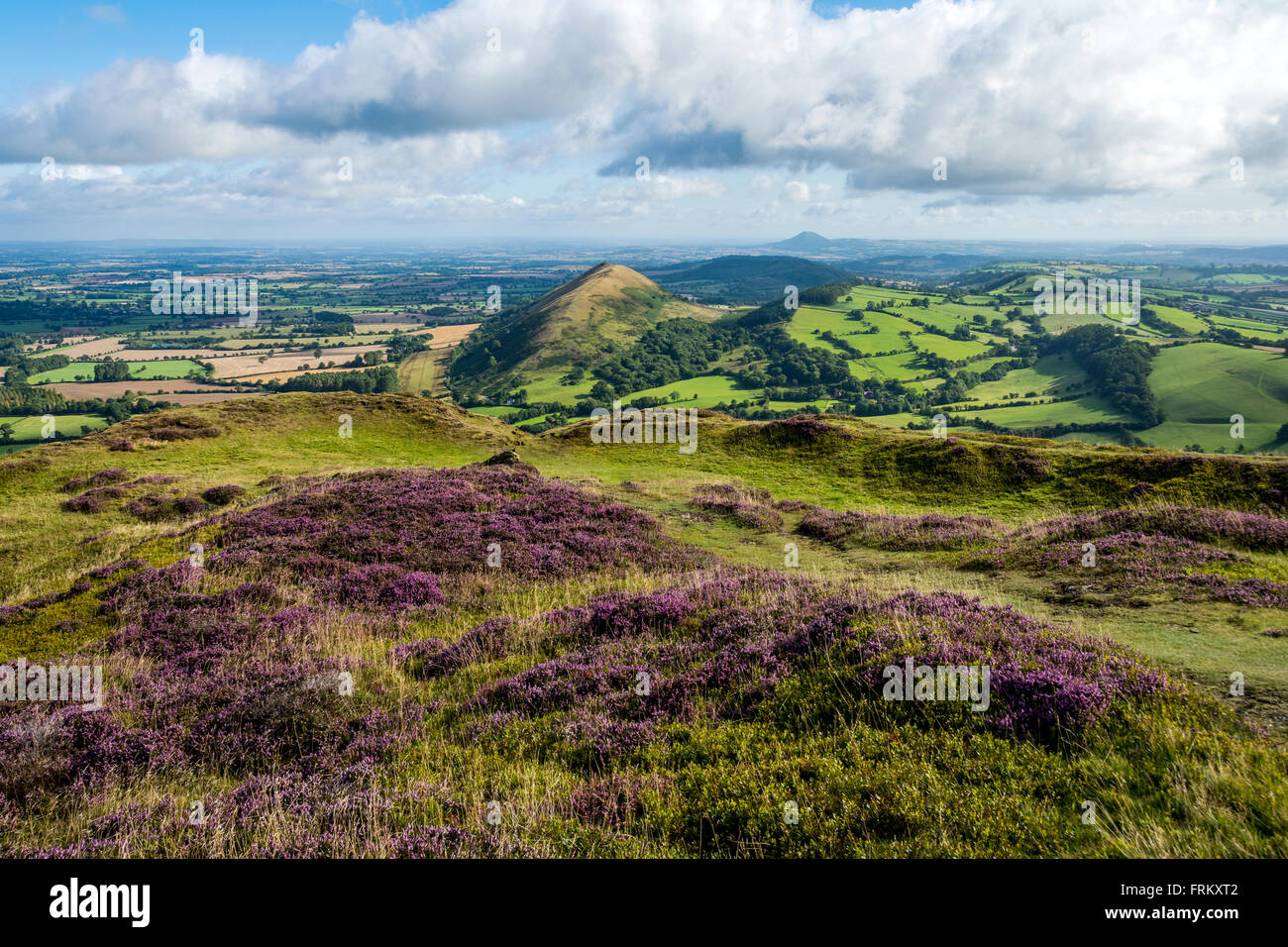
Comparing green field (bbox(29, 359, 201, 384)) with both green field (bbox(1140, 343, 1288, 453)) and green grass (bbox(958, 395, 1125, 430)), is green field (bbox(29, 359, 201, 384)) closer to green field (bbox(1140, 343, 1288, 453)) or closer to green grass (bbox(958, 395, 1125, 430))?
green grass (bbox(958, 395, 1125, 430))

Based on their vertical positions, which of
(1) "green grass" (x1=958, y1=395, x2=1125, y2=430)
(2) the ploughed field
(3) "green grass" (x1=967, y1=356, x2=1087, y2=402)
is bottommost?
(2) the ploughed field

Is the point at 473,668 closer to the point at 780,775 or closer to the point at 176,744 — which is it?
the point at 176,744

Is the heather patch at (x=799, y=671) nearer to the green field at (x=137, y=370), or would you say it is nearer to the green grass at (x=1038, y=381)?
the green grass at (x=1038, y=381)

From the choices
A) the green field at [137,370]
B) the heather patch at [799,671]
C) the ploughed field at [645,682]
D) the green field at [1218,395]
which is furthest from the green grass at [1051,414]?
the green field at [137,370]

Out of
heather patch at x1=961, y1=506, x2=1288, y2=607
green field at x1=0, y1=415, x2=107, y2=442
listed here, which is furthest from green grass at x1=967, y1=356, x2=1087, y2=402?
green field at x1=0, y1=415, x2=107, y2=442

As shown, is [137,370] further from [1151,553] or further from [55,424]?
[1151,553]

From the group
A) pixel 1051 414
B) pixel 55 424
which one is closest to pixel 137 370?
pixel 55 424
